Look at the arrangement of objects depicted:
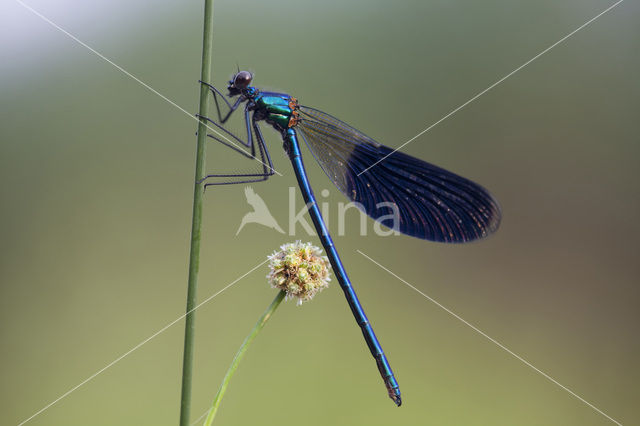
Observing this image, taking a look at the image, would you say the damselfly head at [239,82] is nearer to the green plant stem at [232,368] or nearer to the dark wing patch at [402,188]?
the dark wing patch at [402,188]

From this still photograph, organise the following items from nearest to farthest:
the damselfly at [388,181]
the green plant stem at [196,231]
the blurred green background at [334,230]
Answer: the green plant stem at [196,231] → the damselfly at [388,181] → the blurred green background at [334,230]

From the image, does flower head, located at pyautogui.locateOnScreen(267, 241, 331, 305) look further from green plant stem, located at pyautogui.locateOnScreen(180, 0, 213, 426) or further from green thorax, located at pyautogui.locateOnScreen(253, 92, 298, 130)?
green thorax, located at pyautogui.locateOnScreen(253, 92, 298, 130)

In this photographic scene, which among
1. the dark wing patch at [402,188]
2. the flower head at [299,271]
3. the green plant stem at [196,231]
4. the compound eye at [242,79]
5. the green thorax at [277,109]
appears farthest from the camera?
the dark wing patch at [402,188]

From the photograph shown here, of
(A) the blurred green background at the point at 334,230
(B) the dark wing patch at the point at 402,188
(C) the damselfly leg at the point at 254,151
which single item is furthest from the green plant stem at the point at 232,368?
(A) the blurred green background at the point at 334,230

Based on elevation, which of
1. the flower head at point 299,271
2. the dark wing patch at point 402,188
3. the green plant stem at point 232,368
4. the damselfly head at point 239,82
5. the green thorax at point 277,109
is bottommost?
the green plant stem at point 232,368

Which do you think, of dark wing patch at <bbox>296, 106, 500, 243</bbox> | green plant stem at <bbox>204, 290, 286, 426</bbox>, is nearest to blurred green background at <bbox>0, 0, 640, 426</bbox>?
dark wing patch at <bbox>296, 106, 500, 243</bbox>

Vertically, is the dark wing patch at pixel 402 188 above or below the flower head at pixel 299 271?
above

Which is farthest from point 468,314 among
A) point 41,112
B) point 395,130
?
point 41,112

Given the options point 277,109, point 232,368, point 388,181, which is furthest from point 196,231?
point 388,181
